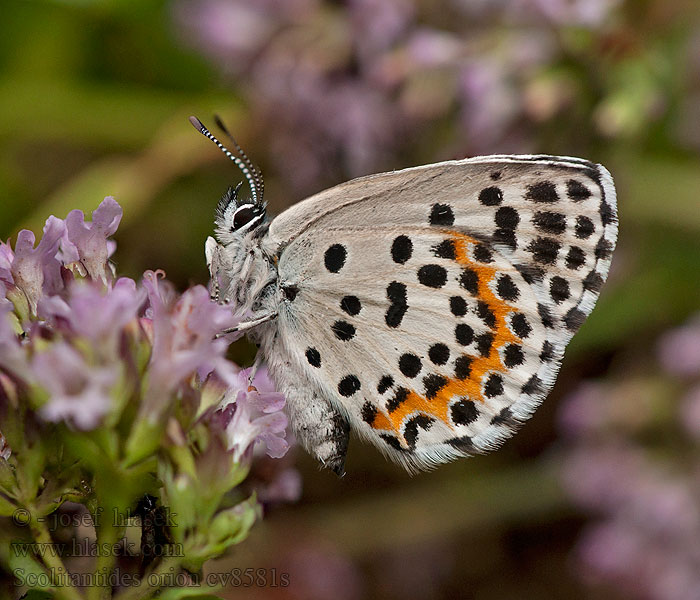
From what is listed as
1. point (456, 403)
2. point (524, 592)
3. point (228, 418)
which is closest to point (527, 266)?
point (456, 403)

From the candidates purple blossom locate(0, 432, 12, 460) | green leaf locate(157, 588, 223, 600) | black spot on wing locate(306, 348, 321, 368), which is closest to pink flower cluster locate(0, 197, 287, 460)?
purple blossom locate(0, 432, 12, 460)

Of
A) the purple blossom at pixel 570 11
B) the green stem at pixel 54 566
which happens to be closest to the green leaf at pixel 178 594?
the green stem at pixel 54 566

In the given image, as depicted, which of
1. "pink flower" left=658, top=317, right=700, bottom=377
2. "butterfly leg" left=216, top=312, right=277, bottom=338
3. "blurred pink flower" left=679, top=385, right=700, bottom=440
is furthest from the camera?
"pink flower" left=658, top=317, right=700, bottom=377

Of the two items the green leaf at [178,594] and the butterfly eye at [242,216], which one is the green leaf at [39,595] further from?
the butterfly eye at [242,216]

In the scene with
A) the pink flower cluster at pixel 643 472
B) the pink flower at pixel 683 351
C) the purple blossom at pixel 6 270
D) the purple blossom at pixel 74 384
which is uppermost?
the purple blossom at pixel 6 270

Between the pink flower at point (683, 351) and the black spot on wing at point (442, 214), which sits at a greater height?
the black spot on wing at point (442, 214)

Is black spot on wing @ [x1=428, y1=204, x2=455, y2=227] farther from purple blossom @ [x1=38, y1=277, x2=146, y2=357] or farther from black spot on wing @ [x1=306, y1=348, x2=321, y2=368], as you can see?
purple blossom @ [x1=38, y1=277, x2=146, y2=357]

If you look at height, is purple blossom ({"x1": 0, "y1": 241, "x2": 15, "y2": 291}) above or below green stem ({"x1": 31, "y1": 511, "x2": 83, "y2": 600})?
above
